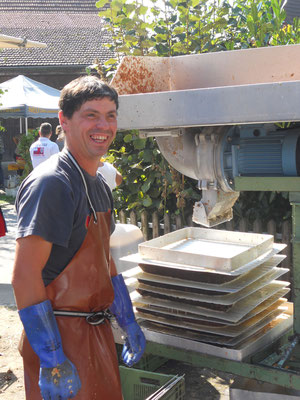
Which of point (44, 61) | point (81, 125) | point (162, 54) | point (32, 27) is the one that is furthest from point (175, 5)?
point (32, 27)

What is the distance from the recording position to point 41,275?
2.05 m

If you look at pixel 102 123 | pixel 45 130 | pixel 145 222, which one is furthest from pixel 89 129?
pixel 45 130

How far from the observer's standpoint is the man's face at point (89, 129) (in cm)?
221

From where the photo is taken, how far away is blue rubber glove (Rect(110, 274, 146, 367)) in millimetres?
2574

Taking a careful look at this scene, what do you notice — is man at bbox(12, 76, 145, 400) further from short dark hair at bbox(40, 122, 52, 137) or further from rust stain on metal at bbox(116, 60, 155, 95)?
short dark hair at bbox(40, 122, 52, 137)

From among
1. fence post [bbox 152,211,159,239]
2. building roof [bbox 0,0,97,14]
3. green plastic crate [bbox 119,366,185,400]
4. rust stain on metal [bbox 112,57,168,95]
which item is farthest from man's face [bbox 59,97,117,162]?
building roof [bbox 0,0,97,14]

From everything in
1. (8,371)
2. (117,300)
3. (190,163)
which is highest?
(190,163)

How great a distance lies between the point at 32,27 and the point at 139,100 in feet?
78.9

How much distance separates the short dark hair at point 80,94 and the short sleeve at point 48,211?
32 cm

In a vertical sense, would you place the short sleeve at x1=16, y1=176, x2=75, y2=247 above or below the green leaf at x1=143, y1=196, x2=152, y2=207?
above

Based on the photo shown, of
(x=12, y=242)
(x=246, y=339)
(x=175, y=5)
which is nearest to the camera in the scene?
(x=246, y=339)

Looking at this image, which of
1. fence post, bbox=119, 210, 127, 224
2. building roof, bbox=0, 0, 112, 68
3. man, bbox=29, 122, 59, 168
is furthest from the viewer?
building roof, bbox=0, 0, 112, 68

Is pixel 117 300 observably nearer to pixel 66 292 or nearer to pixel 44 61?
pixel 66 292

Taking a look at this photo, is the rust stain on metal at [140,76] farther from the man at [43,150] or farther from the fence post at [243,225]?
the man at [43,150]
